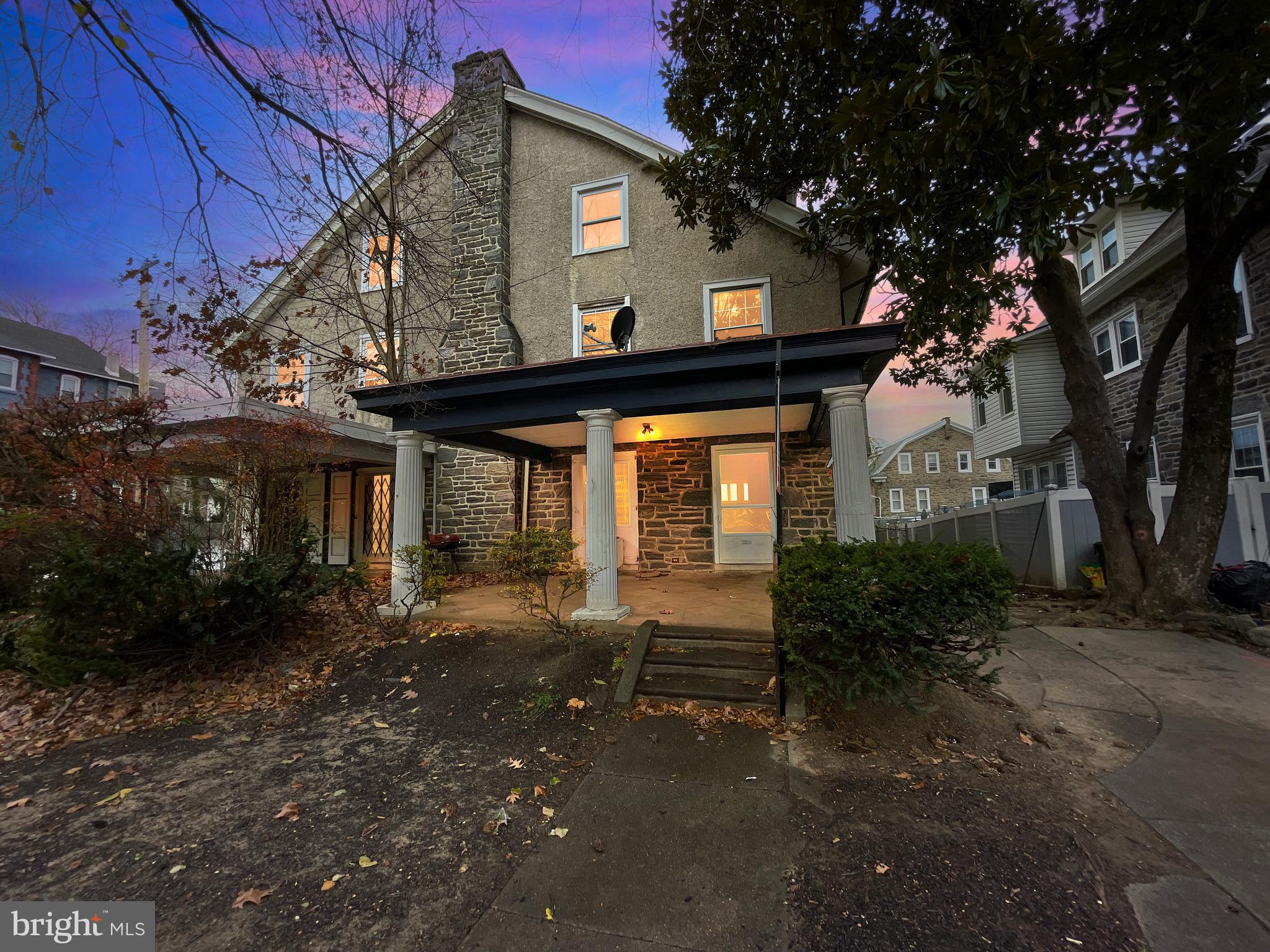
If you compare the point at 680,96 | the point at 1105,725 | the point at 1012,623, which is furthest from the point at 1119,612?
the point at 680,96

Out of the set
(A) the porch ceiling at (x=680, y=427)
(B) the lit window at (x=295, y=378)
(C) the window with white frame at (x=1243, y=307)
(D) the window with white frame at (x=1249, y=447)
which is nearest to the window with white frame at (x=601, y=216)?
(A) the porch ceiling at (x=680, y=427)

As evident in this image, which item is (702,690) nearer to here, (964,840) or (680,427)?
(964,840)

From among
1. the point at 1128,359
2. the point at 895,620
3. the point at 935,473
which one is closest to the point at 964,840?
the point at 895,620

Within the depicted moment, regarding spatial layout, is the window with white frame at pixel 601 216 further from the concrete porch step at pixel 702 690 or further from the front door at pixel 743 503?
the concrete porch step at pixel 702 690

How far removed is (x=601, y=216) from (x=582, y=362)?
203 inches

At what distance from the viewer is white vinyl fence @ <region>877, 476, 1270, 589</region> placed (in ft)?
23.7

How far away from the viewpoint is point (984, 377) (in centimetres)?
994

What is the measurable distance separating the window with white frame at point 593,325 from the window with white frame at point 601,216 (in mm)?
1064

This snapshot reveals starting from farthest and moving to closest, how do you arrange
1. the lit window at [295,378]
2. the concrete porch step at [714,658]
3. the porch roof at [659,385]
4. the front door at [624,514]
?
1. the lit window at [295,378]
2. the front door at [624,514]
3. the porch roof at [659,385]
4. the concrete porch step at [714,658]

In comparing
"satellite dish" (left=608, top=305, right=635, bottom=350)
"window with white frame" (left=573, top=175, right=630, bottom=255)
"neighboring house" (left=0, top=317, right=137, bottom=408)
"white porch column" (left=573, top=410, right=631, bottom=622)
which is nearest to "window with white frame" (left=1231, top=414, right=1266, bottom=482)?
"satellite dish" (left=608, top=305, right=635, bottom=350)

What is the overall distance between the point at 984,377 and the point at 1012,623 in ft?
18.2

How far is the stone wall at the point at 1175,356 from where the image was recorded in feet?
27.8

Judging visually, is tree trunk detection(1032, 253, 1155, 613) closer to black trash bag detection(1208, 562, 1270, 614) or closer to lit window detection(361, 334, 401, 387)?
black trash bag detection(1208, 562, 1270, 614)

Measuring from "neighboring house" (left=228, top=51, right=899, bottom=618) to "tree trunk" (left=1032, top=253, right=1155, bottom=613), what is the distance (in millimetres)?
2602
